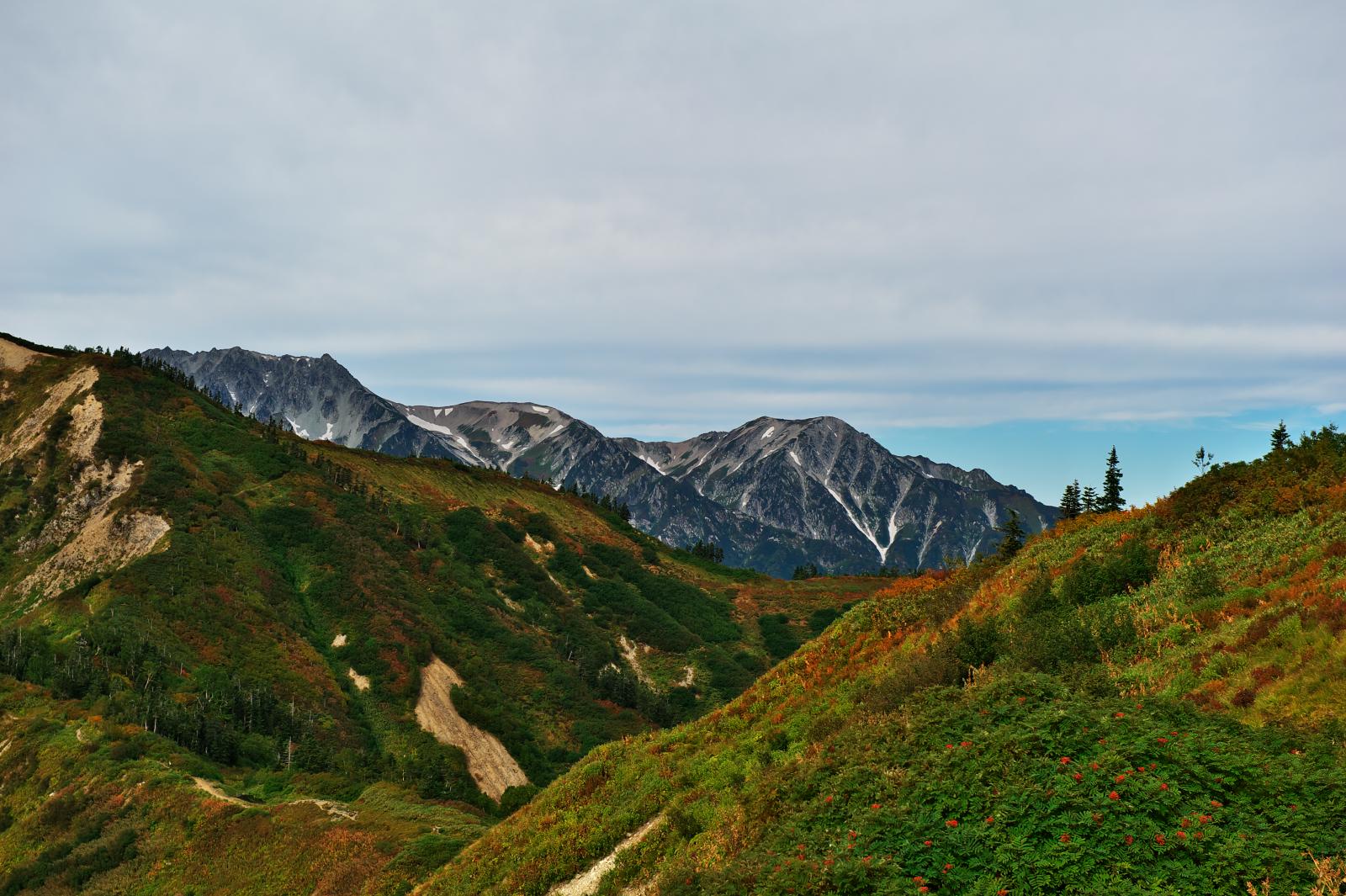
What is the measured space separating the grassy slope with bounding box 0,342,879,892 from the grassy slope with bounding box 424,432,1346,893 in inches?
653

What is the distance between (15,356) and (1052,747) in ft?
549

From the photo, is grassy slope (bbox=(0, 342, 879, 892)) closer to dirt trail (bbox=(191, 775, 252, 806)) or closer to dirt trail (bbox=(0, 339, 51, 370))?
dirt trail (bbox=(191, 775, 252, 806))

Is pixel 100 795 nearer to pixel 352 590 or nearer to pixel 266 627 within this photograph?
pixel 266 627

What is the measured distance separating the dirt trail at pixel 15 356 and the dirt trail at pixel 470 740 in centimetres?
10186

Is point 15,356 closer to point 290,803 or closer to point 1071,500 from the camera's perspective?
point 290,803

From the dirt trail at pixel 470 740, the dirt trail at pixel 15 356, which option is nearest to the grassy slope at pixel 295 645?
the dirt trail at pixel 470 740

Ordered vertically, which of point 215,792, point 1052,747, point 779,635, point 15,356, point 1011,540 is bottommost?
point 779,635

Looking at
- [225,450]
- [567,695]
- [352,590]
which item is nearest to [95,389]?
[225,450]

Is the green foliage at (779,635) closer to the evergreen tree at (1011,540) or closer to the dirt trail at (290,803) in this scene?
the evergreen tree at (1011,540)

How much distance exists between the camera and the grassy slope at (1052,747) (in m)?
9.80

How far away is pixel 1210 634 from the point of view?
51.2ft

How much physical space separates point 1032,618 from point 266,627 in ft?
261

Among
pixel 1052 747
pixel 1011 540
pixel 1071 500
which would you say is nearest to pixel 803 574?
pixel 1071 500

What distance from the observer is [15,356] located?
12062cm
